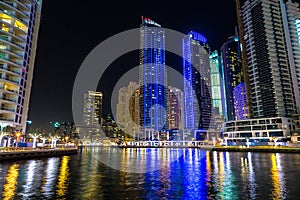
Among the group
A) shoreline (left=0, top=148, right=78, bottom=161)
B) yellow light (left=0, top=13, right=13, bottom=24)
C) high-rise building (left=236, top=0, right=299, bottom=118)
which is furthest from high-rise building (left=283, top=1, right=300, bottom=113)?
yellow light (left=0, top=13, right=13, bottom=24)

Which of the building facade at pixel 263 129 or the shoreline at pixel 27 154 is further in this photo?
the building facade at pixel 263 129

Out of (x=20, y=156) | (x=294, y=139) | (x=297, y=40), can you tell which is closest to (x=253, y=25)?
(x=297, y=40)

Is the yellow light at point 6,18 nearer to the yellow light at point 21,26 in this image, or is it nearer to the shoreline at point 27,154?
the yellow light at point 21,26

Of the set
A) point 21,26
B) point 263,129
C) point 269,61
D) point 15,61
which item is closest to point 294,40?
point 269,61

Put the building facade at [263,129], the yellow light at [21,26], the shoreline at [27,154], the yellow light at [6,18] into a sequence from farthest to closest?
the building facade at [263,129], the yellow light at [21,26], the yellow light at [6,18], the shoreline at [27,154]

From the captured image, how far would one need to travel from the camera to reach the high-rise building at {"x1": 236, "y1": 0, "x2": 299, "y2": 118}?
509ft

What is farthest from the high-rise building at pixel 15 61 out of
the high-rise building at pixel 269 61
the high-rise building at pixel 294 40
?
→ the high-rise building at pixel 294 40

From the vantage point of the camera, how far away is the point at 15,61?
78375mm

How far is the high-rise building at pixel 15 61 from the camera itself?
71.9 metres

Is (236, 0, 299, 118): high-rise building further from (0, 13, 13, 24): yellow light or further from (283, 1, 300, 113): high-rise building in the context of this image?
(0, 13, 13, 24): yellow light

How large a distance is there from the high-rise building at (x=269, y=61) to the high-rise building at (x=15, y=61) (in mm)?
145051

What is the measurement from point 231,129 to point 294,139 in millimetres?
46571

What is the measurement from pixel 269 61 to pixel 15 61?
151934mm

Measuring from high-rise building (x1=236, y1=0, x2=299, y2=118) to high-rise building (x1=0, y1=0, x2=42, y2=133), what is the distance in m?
145
